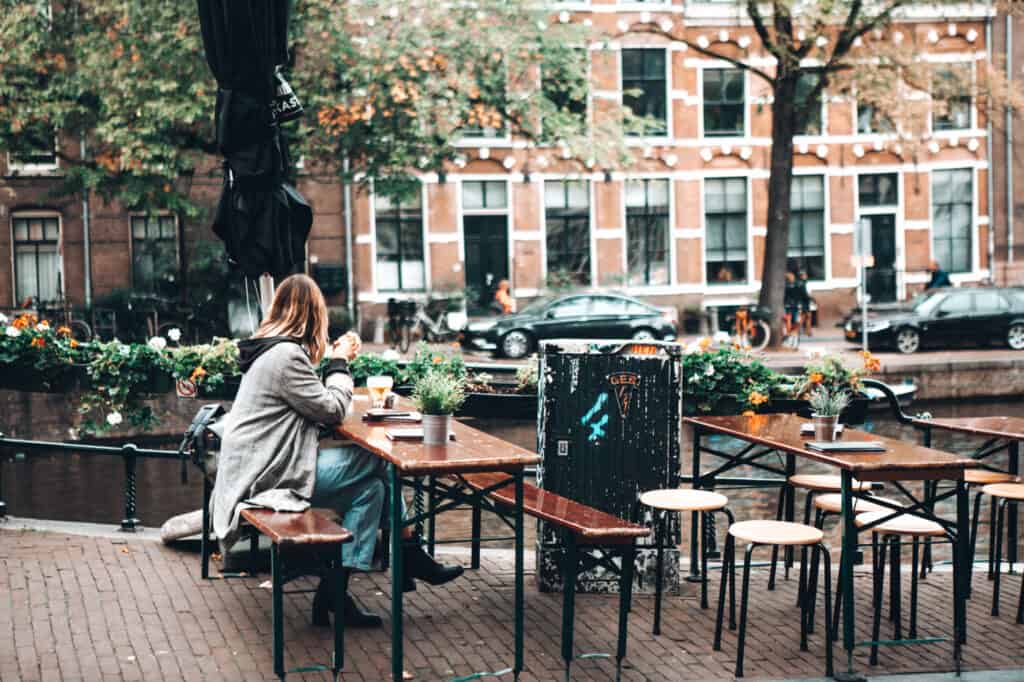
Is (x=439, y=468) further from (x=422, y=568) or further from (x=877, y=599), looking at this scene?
(x=877, y=599)

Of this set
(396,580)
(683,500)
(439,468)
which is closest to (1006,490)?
(683,500)

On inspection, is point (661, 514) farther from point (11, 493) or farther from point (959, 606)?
point (11, 493)

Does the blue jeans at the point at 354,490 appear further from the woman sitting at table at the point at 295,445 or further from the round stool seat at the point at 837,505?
the round stool seat at the point at 837,505

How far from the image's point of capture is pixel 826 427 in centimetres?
627

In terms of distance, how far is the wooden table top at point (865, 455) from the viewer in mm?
5656

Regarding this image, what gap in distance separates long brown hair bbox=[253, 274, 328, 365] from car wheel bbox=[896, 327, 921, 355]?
64.6 feet

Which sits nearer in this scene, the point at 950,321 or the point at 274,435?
the point at 274,435

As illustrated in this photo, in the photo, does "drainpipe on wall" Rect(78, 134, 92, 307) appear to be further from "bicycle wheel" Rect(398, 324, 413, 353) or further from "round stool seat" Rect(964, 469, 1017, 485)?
"round stool seat" Rect(964, 469, 1017, 485)

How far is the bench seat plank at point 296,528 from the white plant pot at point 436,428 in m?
0.54

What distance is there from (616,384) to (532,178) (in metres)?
22.6

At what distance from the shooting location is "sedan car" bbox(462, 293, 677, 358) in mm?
23859

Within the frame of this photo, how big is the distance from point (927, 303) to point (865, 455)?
64.5 feet

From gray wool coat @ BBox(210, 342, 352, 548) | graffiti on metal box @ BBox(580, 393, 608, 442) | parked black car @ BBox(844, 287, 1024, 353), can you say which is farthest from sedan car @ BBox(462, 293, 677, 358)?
gray wool coat @ BBox(210, 342, 352, 548)

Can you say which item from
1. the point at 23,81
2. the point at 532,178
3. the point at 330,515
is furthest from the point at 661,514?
the point at 532,178
